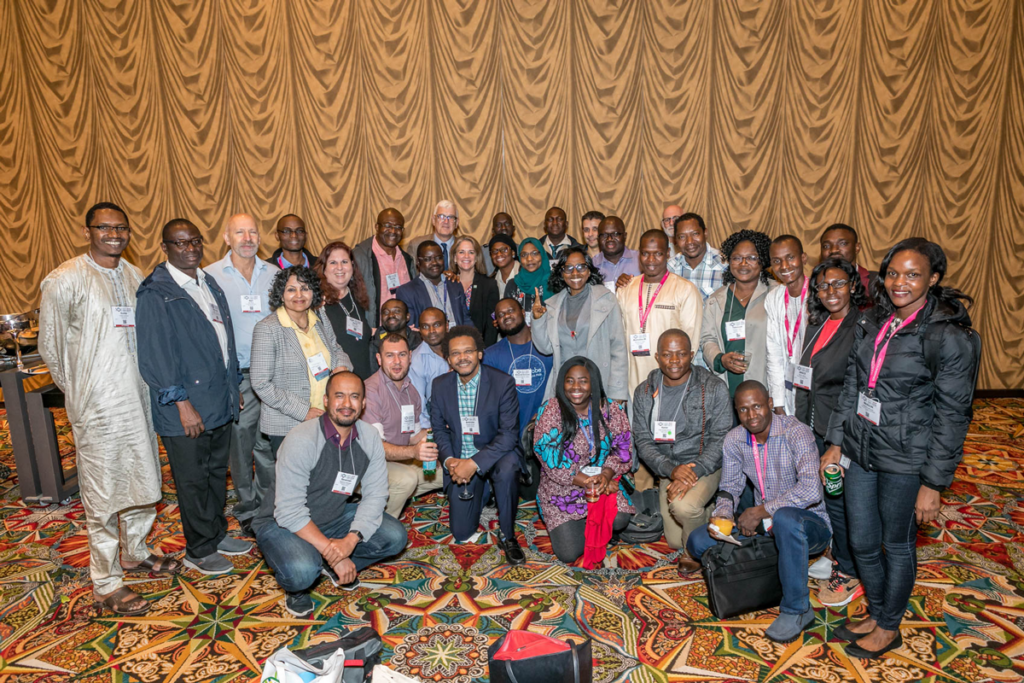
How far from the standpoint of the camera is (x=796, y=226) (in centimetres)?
712

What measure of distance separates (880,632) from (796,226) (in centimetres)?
553

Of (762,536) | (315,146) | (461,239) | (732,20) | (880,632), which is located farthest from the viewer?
(315,146)

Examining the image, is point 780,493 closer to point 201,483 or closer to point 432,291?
point 432,291

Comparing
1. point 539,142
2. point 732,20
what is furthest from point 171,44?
point 732,20

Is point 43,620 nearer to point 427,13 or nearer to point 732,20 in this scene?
point 427,13

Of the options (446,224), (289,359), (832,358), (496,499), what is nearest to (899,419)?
(832,358)

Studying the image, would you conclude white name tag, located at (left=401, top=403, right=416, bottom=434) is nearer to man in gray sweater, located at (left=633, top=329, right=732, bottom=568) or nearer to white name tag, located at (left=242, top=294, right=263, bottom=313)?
white name tag, located at (left=242, top=294, right=263, bottom=313)

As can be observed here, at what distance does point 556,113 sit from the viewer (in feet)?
23.1

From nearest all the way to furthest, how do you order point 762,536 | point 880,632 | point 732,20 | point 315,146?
point 880,632 → point 762,536 → point 732,20 → point 315,146

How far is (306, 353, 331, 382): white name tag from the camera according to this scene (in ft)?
11.5

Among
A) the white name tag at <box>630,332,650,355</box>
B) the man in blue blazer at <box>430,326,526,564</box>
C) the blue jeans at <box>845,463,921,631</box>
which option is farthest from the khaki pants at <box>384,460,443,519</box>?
the blue jeans at <box>845,463,921,631</box>

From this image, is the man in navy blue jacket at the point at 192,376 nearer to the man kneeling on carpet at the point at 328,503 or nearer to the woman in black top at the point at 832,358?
the man kneeling on carpet at the point at 328,503

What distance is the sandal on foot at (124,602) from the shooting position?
3008 mm

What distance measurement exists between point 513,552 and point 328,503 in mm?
1109
